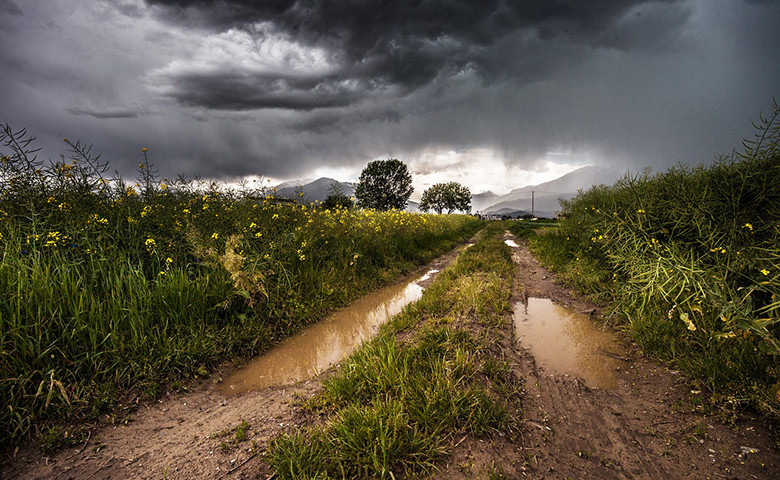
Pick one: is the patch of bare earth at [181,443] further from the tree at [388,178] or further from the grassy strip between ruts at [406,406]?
the tree at [388,178]

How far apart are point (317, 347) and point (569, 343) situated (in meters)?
3.92

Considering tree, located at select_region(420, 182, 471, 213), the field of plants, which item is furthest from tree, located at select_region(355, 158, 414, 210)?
the field of plants

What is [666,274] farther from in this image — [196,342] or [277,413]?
[196,342]

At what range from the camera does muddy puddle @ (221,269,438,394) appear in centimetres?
364

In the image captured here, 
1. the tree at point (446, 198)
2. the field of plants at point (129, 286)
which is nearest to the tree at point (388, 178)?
the tree at point (446, 198)

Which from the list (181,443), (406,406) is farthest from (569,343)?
(181,443)

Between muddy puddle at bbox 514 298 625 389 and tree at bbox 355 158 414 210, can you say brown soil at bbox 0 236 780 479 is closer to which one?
muddy puddle at bbox 514 298 625 389

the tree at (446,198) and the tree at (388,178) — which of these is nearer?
the tree at (388,178)

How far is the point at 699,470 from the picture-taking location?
82.4 inches

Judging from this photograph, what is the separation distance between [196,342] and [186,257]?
6.33 feet

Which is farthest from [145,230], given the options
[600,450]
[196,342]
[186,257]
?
[600,450]

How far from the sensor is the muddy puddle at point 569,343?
141 inches

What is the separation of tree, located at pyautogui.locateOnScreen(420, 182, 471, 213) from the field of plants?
77721mm

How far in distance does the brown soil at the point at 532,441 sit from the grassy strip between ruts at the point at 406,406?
169mm
